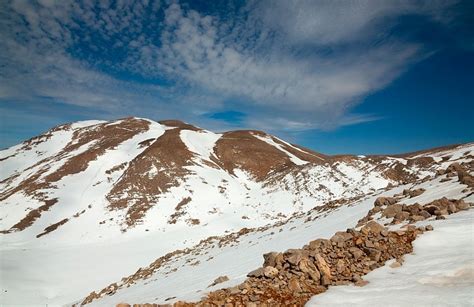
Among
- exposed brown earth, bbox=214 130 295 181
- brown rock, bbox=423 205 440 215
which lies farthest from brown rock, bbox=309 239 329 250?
exposed brown earth, bbox=214 130 295 181

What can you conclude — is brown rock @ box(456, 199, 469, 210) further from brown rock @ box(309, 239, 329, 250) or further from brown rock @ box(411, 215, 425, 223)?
brown rock @ box(309, 239, 329, 250)

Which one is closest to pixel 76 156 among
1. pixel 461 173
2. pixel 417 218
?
pixel 417 218

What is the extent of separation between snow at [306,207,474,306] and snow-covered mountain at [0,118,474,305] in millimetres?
5820

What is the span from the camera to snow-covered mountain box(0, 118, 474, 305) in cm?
1806

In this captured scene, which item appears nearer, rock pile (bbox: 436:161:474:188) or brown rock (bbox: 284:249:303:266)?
brown rock (bbox: 284:249:303:266)

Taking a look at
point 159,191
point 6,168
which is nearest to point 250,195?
point 159,191

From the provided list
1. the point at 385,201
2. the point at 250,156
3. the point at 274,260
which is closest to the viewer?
the point at 274,260

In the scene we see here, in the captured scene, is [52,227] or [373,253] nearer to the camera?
[373,253]

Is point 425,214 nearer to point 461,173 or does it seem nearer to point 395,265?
point 395,265

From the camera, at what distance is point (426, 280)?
7.01 m

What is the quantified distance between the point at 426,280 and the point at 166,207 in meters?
35.5

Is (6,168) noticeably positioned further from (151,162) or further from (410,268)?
(410,268)

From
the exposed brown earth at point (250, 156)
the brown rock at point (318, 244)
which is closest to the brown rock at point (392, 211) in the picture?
the brown rock at point (318, 244)

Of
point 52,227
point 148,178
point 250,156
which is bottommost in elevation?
point 52,227
